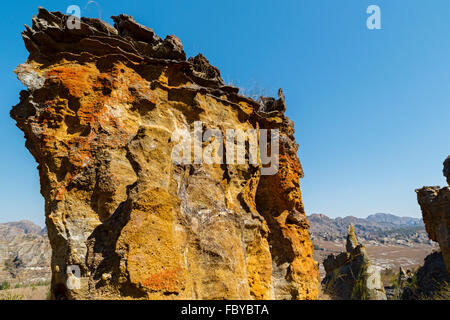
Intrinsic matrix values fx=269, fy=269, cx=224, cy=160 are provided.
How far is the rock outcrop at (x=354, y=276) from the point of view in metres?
14.3

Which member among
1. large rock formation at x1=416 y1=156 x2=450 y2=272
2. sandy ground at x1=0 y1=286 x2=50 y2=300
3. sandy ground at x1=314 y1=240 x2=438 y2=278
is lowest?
sandy ground at x1=314 y1=240 x2=438 y2=278

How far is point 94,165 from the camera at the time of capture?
392 centimetres

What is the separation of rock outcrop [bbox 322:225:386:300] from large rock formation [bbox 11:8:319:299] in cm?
1059

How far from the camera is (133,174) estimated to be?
4.01m

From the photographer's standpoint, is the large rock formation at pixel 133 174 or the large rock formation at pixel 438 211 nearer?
the large rock formation at pixel 133 174

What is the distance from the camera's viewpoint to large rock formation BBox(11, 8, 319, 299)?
3.16 metres

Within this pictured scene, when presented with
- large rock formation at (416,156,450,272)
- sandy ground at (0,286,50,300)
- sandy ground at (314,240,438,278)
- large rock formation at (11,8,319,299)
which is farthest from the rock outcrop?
sandy ground at (314,240,438,278)

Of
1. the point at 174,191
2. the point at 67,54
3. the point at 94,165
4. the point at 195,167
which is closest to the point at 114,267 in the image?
the point at 174,191

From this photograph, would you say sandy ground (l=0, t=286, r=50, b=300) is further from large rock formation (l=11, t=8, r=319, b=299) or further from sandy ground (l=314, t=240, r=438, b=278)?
sandy ground (l=314, t=240, r=438, b=278)

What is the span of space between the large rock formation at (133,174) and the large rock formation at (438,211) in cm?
1174

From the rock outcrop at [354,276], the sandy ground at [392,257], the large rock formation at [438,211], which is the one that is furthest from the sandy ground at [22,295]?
the sandy ground at [392,257]

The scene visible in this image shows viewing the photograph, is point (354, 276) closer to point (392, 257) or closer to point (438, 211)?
point (438, 211)

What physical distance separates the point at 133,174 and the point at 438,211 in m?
15.9

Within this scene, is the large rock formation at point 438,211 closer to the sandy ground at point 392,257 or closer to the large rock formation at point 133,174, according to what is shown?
the large rock formation at point 133,174
